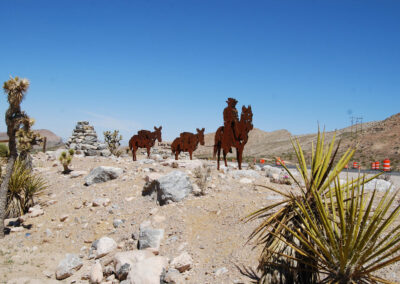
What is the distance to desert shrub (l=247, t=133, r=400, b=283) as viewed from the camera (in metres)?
2.85

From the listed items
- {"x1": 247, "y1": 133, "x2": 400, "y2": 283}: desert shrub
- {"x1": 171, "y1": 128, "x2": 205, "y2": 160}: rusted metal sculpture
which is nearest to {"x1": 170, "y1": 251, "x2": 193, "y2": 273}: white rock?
{"x1": 247, "y1": 133, "x2": 400, "y2": 283}: desert shrub

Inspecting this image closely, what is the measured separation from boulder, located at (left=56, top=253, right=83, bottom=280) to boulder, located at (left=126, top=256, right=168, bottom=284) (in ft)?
5.66

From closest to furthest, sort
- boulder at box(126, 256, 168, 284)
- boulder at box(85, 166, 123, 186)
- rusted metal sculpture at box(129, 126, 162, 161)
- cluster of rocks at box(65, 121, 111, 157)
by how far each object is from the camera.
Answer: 1. boulder at box(126, 256, 168, 284)
2. boulder at box(85, 166, 123, 186)
3. rusted metal sculpture at box(129, 126, 162, 161)
4. cluster of rocks at box(65, 121, 111, 157)

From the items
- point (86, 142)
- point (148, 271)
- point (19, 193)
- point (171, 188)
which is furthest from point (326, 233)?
A: point (86, 142)

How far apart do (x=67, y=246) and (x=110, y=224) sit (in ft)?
4.00

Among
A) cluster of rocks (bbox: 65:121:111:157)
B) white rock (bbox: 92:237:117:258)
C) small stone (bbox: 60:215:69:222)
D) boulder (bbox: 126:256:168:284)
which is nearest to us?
boulder (bbox: 126:256:168:284)

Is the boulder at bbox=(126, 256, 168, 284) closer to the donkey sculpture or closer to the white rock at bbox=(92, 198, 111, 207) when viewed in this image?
the white rock at bbox=(92, 198, 111, 207)

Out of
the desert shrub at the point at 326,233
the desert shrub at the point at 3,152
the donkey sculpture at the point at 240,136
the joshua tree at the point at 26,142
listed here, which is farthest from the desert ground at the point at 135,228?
the desert shrub at the point at 3,152

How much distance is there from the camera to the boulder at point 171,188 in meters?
8.45

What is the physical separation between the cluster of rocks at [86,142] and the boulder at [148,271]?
691 inches

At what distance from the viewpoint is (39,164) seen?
1540 centimetres

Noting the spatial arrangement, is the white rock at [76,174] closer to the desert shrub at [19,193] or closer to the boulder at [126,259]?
the desert shrub at [19,193]

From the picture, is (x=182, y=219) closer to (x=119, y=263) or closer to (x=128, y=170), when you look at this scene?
(x=119, y=263)

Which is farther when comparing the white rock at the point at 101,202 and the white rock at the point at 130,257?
the white rock at the point at 101,202
